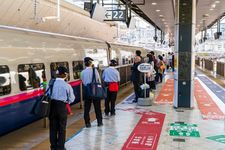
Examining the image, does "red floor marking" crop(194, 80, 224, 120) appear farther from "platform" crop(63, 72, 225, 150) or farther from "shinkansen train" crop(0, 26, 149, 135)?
"shinkansen train" crop(0, 26, 149, 135)

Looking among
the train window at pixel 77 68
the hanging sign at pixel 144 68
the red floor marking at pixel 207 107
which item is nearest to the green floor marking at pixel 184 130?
the red floor marking at pixel 207 107

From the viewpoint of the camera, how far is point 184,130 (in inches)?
317

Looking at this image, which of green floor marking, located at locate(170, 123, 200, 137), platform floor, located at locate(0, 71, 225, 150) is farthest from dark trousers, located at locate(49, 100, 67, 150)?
green floor marking, located at locate(170, 123, 200, 137)

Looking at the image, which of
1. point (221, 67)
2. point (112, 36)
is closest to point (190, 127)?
point (221, 67)

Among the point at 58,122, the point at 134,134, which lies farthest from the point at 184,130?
the point at 58,122

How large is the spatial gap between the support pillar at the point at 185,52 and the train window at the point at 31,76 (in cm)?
431

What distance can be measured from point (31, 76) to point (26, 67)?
0.31 meters

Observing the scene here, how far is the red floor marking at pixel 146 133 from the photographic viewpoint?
674cm

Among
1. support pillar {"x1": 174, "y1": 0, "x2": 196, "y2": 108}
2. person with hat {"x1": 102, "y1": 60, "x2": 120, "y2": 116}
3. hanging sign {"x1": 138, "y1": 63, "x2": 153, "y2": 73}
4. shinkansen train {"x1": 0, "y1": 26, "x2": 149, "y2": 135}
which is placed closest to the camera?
shinkansen train {"x1": 0, "y1": 26, "x2": 149, "y2": 135}

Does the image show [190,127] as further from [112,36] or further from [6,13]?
[112,36]

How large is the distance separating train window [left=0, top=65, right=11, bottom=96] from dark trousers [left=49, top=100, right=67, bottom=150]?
4.94 ft

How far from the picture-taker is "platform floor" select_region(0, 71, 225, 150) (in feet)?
22.4

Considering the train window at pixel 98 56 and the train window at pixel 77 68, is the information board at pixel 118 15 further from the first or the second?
the train window at pixel 77 68

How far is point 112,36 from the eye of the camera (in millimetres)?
32219
